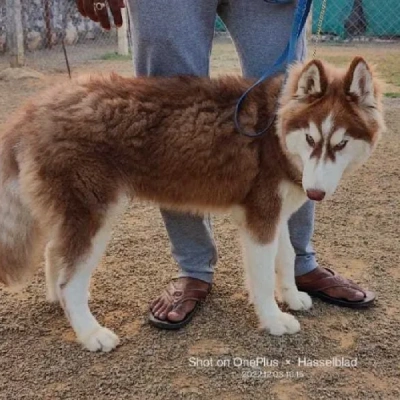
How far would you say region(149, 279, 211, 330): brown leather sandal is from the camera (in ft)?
9.69

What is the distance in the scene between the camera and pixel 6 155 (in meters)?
2.78

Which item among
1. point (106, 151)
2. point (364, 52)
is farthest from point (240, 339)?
point (364, 52)

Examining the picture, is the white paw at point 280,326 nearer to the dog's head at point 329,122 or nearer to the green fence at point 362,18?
the dog's head at point 329,122

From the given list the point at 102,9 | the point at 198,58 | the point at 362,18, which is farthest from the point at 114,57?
the point at 198,58

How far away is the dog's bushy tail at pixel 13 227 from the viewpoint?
2.77 meters

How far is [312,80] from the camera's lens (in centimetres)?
264

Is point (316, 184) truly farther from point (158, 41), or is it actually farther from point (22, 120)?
point (22, 120)

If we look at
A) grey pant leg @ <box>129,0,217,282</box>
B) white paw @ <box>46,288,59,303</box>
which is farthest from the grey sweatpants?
white paw @ <box>46,288,59,303</box>

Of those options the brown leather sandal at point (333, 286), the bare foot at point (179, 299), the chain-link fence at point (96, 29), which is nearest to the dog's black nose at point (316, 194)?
the brown leather sandal at point (333, 286)

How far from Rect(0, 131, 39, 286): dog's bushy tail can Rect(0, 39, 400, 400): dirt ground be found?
32cm

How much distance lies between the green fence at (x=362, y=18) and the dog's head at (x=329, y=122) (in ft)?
40.8

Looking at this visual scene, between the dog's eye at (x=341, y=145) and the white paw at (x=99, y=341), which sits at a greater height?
→ the dog's eye at (x=341, y=145)

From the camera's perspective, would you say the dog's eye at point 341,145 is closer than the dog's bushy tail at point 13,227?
Yes

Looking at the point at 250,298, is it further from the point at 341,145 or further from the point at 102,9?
the point at 102,9
